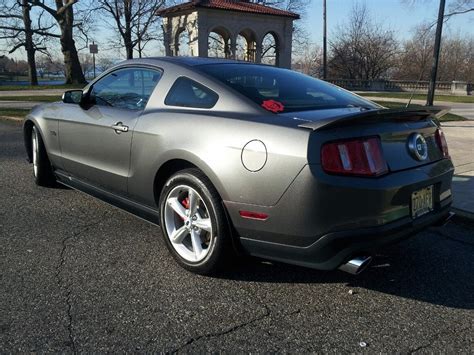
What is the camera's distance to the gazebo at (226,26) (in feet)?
104

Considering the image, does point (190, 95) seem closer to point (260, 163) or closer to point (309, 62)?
point (260, 163)

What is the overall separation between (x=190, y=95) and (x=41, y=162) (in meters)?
2.61

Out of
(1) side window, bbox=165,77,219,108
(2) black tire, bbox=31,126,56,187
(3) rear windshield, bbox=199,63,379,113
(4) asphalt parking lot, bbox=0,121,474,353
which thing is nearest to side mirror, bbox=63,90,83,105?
(2) black tire, bbox=31,126,56,187

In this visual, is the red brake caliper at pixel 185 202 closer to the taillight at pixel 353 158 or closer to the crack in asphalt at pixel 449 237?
the taillight at pixel 353 158

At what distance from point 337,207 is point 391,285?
897 mm

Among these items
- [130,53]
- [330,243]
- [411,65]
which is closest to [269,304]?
[330,243]

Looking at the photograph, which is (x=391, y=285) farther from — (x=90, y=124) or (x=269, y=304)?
(x=90, y=124)

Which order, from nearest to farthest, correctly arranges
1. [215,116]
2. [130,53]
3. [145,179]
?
[215,116]
[145,179]
[130,53]

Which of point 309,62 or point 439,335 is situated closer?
point 439,335

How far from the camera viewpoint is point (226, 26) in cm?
3288

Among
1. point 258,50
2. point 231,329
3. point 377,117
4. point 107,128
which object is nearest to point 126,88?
point 107,128

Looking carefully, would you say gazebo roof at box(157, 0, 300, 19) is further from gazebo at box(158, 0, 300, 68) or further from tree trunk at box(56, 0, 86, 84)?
tree trunk at box(56, 0, 86, 84)

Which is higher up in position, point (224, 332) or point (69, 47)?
point (69, 47)

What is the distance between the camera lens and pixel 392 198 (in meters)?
2.64
